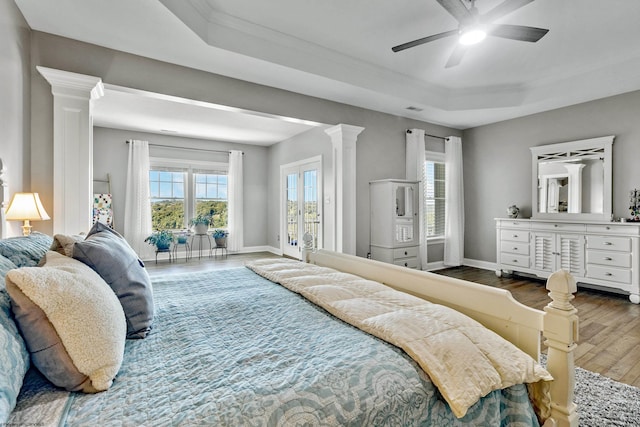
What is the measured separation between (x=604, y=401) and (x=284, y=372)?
2041mm

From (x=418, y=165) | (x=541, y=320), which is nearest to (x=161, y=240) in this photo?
(x=418, y=165)

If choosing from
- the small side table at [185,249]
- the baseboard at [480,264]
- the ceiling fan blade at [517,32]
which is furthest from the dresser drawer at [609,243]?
the small side table at [185,249]

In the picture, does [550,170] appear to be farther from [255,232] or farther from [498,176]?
[255,232]

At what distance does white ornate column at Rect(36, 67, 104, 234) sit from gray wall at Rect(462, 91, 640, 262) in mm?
5646

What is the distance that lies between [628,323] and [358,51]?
3831 mm

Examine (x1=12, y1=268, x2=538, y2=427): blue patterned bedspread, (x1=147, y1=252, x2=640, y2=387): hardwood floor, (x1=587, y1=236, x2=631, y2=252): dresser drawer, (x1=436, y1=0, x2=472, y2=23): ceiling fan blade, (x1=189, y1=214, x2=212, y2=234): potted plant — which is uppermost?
(x1=436, y1=0, x2=472, y2=23): ceiling fan blade

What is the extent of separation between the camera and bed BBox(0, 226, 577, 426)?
794 millimetres

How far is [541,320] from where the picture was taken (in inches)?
48.1

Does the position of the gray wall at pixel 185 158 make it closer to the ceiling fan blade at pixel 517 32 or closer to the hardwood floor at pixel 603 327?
the hardwood floor at pixel 603 327

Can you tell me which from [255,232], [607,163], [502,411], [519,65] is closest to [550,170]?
[607,163]

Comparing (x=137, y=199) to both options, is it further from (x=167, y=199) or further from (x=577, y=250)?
(x=577, y=250)

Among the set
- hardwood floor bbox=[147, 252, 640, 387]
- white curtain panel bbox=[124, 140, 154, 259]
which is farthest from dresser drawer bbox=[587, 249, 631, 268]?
white curtain panel bbox=[124, 140, 154, 259]

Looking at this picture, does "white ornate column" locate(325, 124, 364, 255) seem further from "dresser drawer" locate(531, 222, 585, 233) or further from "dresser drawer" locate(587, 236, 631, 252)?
"dresser drawer" locate(587, 236, 631, 252)

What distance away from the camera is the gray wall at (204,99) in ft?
9.08
